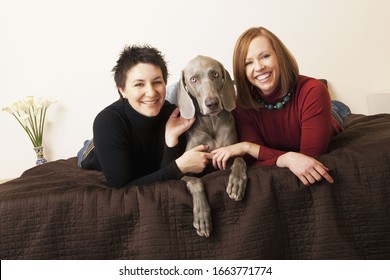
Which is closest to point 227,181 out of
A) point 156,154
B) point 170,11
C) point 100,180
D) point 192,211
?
point 192,211

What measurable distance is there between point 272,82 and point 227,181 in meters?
0.52

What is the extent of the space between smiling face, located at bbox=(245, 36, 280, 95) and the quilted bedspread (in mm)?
429

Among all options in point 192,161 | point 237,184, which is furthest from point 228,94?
point 237,184

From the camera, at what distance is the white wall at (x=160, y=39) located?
3.05 m

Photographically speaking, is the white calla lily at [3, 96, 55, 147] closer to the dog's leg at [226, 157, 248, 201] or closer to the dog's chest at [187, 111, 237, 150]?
the dog's chest at [187, 111, 237, 150]

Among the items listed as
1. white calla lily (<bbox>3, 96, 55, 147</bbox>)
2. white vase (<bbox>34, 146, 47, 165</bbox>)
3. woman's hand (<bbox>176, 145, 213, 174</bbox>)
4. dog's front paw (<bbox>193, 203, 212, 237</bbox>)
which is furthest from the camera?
white vase (<bbox>34, 146, 47, 165</bbox>)

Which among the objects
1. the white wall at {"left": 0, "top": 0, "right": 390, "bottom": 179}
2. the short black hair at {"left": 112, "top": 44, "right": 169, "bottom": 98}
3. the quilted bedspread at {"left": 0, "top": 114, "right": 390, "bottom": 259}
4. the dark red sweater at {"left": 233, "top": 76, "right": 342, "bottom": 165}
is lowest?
the quilted bedspread at {"left": 0, "top": 114, "right": 390, "bottom": 259}

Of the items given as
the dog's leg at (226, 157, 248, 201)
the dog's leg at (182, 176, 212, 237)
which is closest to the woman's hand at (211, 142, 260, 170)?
the dog's leg at (226, 157, 248, 201)

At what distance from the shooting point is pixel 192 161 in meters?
1.43

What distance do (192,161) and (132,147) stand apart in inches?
11.9

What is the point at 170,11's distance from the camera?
3.07 m

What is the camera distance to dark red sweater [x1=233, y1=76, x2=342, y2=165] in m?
1.43

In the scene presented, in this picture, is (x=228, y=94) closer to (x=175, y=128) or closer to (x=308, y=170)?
(x=175, y=128)

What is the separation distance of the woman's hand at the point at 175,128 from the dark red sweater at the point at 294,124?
28 cm
